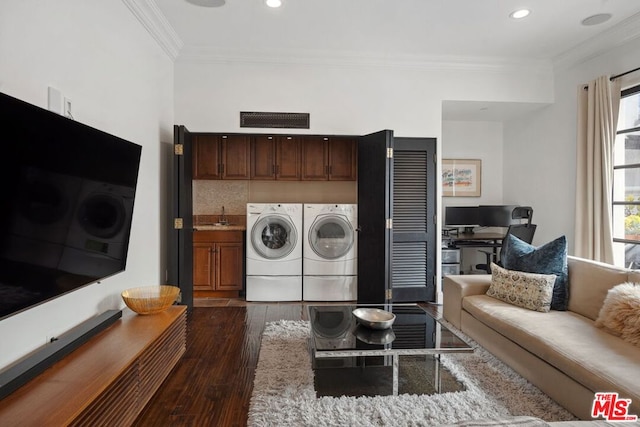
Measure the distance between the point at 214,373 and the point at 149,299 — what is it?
2.16 feet

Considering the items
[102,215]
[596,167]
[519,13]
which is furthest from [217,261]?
[596,167]

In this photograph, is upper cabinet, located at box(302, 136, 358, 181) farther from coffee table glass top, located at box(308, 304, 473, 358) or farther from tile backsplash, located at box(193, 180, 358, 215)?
coffee table glass top, located at box(308, 304, 473, 358)

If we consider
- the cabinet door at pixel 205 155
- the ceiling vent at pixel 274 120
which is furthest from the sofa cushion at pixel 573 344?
the cabinet door at pixel 205 155

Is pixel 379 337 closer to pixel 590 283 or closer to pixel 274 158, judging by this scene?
pixel 590 283

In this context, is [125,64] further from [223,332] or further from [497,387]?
[497,387]

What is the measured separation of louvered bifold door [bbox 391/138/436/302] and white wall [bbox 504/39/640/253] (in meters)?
1.49

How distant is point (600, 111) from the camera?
11.4 feet

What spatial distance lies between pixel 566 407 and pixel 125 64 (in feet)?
11.9

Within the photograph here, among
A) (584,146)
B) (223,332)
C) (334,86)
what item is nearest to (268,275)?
(223,332)

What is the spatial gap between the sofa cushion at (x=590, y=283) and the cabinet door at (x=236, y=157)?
3448 mm

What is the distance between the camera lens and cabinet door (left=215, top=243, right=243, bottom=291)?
13.7 feet

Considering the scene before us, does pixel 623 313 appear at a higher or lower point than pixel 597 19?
lower

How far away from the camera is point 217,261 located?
4180 mm

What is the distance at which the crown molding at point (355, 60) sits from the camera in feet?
12.5
